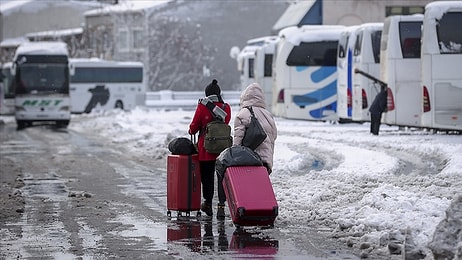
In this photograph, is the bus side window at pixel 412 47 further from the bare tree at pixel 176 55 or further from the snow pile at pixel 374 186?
the bare tree at pixel 176 55

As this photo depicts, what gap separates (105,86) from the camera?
64.6 meters

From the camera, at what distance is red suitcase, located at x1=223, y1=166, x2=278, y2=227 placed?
1195 centimetres

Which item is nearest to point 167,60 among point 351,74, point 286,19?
point 286,19

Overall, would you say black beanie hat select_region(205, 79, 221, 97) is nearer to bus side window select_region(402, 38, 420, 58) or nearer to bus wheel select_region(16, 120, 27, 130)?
bus side window select_region(402, 38, 420, 58)

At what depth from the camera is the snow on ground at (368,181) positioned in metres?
11.1

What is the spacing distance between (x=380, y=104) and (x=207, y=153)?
53.8 feet

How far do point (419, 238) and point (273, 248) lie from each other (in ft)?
5.05

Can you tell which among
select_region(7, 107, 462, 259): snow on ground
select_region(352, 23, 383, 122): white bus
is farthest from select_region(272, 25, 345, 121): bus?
Answer: select_region(7, 107, 462, 259): snow on ground

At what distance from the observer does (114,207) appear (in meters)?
14.9

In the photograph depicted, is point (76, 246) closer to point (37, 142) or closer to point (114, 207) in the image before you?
point (114, 207)

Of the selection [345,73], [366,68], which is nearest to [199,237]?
[366,68]

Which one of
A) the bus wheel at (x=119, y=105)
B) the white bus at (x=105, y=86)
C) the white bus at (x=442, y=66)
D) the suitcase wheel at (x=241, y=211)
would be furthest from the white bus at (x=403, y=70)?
the bus wheel at (x=119, y=105)

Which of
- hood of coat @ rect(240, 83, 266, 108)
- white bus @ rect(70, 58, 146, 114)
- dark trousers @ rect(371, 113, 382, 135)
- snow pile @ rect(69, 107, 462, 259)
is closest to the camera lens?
snow pile @ rect(69, 107, 462, 259)

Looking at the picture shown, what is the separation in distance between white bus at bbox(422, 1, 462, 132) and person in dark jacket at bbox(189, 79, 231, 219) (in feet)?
43.5
